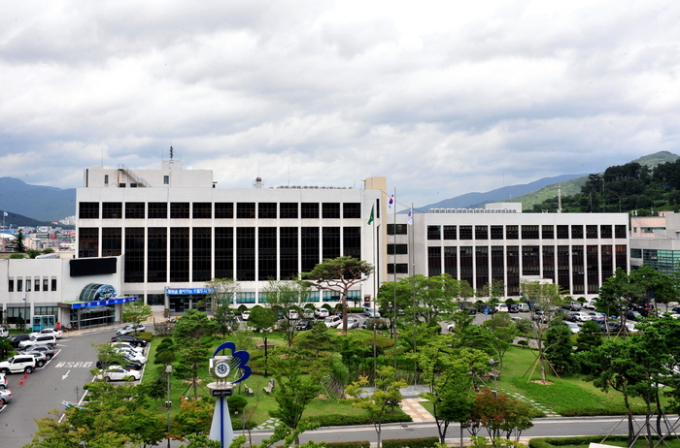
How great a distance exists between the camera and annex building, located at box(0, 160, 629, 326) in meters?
77.0

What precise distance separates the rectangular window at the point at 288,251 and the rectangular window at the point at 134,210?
67.1 ft

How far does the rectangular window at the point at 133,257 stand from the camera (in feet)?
253

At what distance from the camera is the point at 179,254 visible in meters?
78.4

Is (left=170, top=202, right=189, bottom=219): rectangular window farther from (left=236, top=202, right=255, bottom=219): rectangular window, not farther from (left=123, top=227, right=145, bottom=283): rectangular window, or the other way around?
(left=236, top=202, right=255, bottom=219): rectangular window

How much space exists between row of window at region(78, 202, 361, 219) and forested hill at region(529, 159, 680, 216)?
98.2 metres

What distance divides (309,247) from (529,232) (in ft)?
118

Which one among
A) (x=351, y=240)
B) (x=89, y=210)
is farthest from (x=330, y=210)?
(x=89, y=210)

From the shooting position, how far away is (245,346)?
47312 millimetres

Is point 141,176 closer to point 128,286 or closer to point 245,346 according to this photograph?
point 128,286

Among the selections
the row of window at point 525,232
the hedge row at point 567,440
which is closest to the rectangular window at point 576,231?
the row of window at point 525,232

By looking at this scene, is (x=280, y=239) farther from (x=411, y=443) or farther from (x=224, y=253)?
(x=411, y=443)

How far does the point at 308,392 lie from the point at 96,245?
6123 centimetres

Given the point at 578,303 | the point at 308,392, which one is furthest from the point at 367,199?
the point at 308,392

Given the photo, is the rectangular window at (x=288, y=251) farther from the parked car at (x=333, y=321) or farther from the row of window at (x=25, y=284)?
the row of window at (x=25, y=284)
